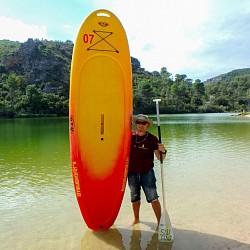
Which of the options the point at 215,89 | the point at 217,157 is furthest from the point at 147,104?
the point at 217,157

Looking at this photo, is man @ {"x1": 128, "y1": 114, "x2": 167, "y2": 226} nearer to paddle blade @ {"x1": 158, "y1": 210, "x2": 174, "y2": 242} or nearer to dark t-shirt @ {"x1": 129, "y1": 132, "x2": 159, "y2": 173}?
dark t-shirt @ {"x1": 129, "y1": 132, "x2": 159, "y2": 173}

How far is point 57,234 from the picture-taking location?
14.9ft

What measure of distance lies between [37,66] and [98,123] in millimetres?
105572

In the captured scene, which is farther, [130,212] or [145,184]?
[130,212]

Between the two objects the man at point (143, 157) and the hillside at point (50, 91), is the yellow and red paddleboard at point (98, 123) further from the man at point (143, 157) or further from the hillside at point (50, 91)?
the hillside at point (50, 91)

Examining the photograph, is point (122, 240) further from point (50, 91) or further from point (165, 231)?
point (50, 91)

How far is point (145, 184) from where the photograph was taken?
4.32 m

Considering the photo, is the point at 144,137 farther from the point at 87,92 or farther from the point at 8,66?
the point at 8,66

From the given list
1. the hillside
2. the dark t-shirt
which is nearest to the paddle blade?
the dark t-shirt

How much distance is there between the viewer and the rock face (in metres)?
99.9

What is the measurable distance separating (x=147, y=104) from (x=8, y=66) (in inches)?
1881

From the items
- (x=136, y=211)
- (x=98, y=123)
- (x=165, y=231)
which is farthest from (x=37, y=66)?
(x=165, y=231)

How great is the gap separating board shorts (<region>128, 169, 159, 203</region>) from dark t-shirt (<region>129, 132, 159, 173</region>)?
0.25 ft

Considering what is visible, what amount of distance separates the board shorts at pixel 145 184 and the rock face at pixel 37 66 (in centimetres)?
9341
